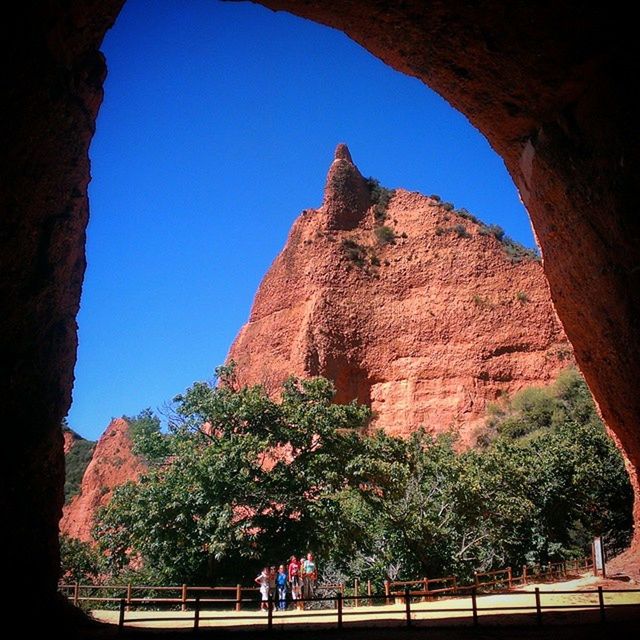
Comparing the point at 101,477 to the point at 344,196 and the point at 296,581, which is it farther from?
the point at 296,581

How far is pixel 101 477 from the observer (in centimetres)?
4647

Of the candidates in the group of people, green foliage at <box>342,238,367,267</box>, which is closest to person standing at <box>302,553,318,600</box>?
the group of people

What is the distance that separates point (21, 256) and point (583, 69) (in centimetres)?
777

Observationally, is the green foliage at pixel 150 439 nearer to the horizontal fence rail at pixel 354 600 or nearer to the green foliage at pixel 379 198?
the horizontal fence rail at pixel 354 600

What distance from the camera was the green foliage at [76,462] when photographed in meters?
54.3

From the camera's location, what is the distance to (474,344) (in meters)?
44.6

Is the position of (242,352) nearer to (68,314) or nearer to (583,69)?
(68,314)

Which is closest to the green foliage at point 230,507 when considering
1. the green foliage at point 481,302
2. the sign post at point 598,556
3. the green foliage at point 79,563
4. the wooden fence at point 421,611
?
the wooden fence at point 421,611

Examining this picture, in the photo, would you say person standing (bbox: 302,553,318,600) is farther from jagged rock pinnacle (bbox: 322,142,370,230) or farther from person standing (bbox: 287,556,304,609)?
jagged rock pinnacle (bbox: 322,142,370,230)

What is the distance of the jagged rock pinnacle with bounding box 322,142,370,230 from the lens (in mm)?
50938

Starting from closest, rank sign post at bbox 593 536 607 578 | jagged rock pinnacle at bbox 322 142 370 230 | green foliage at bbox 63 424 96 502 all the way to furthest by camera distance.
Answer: sign post at bbox 593 536 607 578, jagged rock pinnacle at bbox 322 142 370 230, green foliage at bbox 63 424 96 502

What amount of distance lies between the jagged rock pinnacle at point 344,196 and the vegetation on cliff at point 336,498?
2798 cm

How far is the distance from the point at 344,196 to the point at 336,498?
117ft

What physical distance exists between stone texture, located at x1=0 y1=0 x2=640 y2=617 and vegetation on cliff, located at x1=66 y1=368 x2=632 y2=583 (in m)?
9.36
